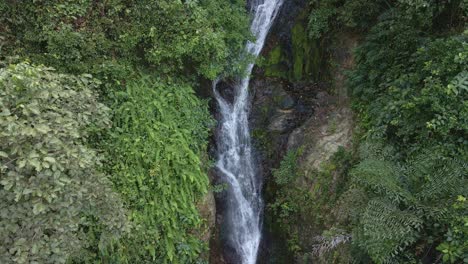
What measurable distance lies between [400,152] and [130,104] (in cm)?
512

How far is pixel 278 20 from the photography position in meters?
9.92

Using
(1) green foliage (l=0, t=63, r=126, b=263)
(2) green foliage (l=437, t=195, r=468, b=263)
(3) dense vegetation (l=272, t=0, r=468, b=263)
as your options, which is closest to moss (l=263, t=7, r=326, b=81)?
(3) dense vegetation (l=272, t=0, r=468, b=263)

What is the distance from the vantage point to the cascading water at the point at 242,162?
8.91 metres

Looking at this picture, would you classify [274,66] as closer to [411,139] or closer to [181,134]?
[181,134]

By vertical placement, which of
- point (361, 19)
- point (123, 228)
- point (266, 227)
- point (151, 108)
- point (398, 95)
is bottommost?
point (266, 227)

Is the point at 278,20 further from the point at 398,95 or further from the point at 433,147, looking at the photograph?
the point at 433,147

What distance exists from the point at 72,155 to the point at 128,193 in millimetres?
2592

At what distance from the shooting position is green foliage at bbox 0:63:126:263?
12.5 ft

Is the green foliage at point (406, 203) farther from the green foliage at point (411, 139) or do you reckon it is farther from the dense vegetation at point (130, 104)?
the dense vegetation at point (130, 104)

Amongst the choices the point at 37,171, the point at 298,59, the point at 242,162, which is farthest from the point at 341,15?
the point at 37,171

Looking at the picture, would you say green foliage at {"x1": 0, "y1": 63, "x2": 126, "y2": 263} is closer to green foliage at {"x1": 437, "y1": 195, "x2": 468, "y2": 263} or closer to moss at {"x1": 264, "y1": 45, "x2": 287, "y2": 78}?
green foliage at {"x1": 437, "y1": 195, "x2": 468, "y2": 263}

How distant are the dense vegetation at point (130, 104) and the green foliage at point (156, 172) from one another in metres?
0.02

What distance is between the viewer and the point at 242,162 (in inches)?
369

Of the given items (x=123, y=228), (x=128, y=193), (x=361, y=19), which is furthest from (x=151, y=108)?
(x=361, y=19)
